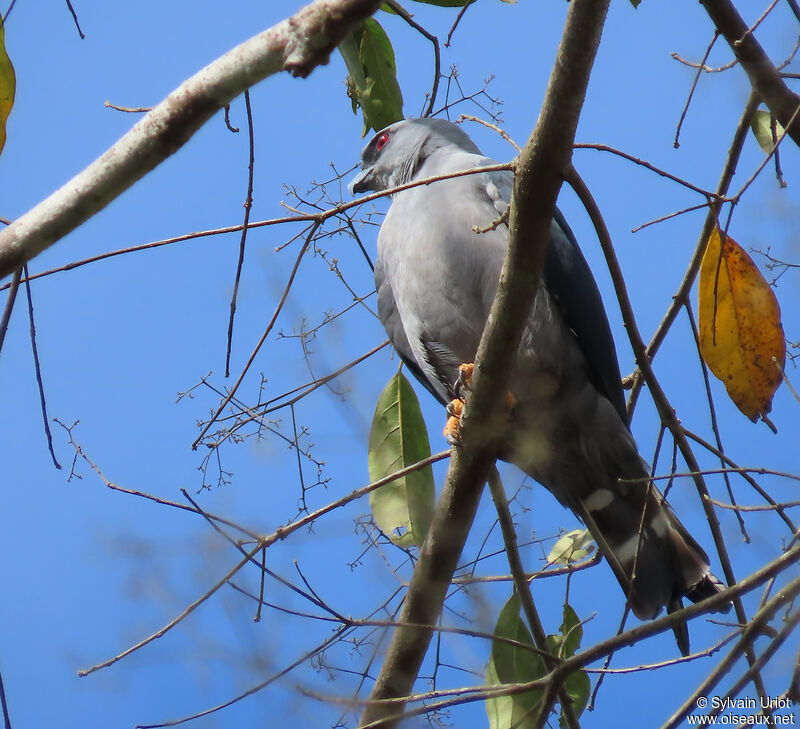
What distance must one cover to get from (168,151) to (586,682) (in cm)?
237

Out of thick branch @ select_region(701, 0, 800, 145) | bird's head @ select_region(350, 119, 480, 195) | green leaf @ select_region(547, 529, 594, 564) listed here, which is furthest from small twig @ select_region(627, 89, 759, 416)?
bird's head @ select_region(350, 119, 480, 195)

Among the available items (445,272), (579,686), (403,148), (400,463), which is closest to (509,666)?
(579,686)

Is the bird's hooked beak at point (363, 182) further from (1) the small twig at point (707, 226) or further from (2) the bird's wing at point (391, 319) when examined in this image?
(1) the small twig at point (707, 226)

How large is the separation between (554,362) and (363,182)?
1607mm

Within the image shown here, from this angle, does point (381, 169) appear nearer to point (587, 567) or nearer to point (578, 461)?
point (578, 461)

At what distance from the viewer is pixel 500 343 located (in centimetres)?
238

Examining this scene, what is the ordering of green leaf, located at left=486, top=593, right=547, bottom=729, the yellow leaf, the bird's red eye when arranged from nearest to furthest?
the yellow leaf → green leaf, located at left=486, top=593, right=547, bottom=729 → the bird's red eye

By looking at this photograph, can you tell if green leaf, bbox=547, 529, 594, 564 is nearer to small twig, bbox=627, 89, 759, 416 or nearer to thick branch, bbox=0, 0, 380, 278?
small twig, bbox=627, 89, 759, 416

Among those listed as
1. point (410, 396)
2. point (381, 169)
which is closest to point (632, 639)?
point (410, 396)

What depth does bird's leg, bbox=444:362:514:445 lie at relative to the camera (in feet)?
9.71

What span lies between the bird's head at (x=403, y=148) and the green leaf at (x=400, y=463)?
1079 millimetres

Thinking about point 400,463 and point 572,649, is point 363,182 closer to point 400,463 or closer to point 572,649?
point 400,463

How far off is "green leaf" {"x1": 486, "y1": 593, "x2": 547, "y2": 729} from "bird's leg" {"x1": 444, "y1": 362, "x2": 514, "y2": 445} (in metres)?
0.62

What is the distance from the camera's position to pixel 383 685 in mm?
2801
